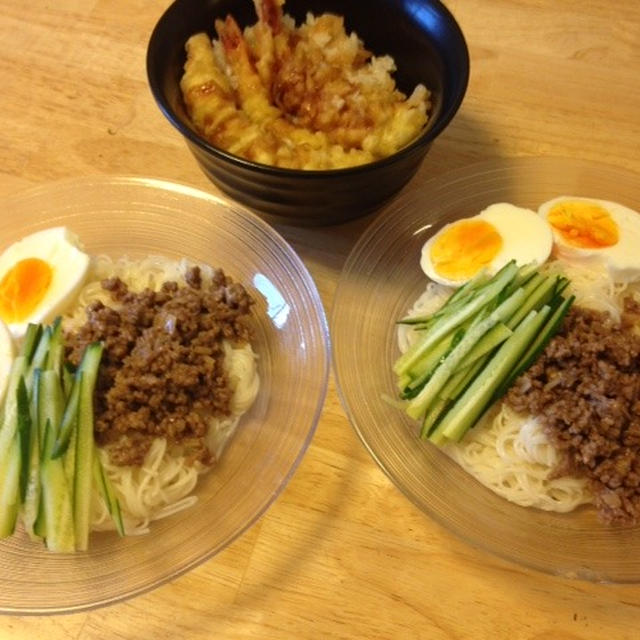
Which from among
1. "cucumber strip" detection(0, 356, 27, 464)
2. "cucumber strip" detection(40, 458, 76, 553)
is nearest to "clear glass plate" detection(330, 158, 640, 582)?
"cucumber strip" detection(40, 458, 76, 553)

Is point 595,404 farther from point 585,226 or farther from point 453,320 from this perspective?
point 585,226

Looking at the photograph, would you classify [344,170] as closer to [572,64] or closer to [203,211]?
[203,211]

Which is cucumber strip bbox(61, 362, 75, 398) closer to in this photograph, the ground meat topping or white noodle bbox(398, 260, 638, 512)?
white noodle bbox(398, 260, 638, 512)

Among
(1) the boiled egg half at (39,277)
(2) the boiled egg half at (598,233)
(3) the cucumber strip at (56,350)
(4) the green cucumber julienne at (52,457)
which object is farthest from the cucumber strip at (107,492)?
(2) the boiled egg half at (598,233)

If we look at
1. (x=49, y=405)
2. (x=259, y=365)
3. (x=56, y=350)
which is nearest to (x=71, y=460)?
(x=49, y=405)

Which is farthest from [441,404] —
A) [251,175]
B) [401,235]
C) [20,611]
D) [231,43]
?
[231,43]

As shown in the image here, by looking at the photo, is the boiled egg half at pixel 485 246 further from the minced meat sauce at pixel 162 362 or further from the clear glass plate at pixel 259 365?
the minced meat sauce at pixel 162 362
